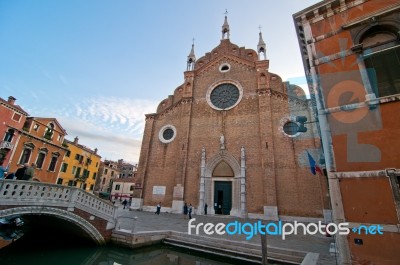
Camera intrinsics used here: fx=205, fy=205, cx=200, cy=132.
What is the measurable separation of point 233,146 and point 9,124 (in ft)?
58.9

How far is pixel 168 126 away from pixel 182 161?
3.89 meters

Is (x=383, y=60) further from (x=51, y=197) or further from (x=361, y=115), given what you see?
(x=51, y=197)

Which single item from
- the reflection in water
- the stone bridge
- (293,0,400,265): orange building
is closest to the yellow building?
the reflection in water

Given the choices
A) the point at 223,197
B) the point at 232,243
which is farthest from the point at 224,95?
the point at 232,243

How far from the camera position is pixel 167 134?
18.8 metres

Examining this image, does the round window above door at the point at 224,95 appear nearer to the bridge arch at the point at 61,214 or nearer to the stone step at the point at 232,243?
the stone step at the point at 232,243

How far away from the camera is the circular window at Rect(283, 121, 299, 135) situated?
14781mm

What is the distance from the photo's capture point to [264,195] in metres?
13.8

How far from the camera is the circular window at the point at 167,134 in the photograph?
18.3 m

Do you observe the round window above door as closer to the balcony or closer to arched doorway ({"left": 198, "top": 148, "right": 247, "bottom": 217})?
arched doorway ({"left": 198, "top": 148, "right": 247, "bottom": 217})

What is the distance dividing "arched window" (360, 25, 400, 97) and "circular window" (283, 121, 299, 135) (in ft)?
31.0

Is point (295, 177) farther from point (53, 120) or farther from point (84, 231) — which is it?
point (53, 120)

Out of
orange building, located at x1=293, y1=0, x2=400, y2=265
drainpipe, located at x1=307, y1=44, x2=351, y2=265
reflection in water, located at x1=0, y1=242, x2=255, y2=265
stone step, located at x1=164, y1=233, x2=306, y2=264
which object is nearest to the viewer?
orange building, located at x1=293, y1=0, x2=400, y2=265

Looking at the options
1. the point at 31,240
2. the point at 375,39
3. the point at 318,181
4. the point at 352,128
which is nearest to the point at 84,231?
the point at 31,240
